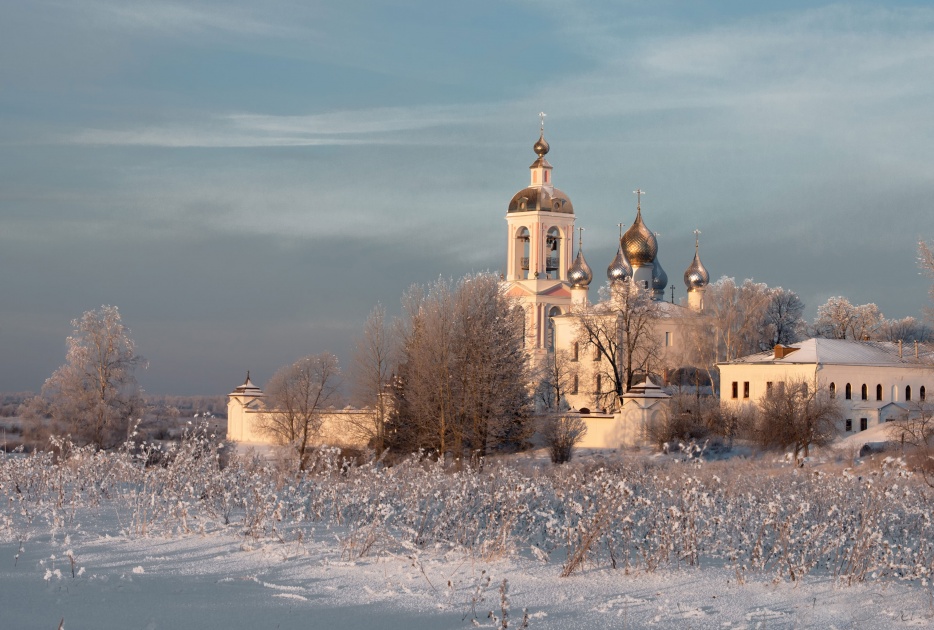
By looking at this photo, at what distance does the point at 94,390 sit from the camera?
3375 centimetres

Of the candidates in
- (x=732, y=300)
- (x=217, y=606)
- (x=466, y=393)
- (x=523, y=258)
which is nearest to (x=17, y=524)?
(x=217, y=606)

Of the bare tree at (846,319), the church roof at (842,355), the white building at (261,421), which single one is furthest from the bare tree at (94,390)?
the bare tree at (846,319)

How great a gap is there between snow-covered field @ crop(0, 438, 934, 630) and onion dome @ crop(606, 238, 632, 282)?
46980mm

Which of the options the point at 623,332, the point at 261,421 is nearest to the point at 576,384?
the point at 623,332

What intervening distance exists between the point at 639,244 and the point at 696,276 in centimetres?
349

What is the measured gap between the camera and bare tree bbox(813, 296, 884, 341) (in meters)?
64.1

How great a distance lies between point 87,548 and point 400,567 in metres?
2.21

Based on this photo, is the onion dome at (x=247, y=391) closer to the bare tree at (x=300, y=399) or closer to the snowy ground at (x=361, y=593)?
the bare tree at (x=300, y=399)

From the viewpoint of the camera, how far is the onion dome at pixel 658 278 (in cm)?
6094

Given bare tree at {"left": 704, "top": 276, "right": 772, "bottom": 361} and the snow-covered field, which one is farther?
bare tree at {"left": 704, "top": 276, "right": 772, "bottom": 361}

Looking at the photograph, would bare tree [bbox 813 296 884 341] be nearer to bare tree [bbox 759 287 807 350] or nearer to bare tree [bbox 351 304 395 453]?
bare tree [bbox 759 287 807 350]

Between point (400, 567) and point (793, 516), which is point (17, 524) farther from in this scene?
point (793, 516)

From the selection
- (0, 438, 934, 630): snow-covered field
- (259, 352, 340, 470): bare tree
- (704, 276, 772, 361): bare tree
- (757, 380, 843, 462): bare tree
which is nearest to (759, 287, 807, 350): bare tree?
(704, 276, 772, 361): bare tree

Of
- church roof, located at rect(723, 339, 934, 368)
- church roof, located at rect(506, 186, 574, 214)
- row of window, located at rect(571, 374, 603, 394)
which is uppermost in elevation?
church roof, located at rect(506, 186, 574, 214)
